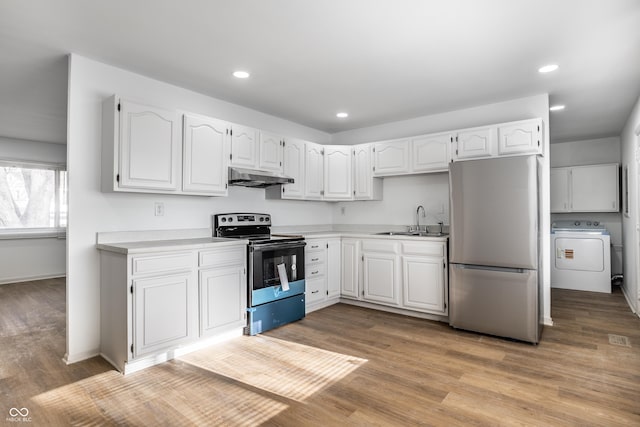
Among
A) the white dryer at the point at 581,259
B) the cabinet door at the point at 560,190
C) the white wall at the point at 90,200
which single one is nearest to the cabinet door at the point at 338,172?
the white wall at the point at 90,200

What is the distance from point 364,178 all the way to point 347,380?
2825mm

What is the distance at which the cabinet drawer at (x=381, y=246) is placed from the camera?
4.08 m

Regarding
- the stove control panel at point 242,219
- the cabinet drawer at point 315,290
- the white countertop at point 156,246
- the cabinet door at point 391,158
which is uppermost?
the cabinet door at point 391,158

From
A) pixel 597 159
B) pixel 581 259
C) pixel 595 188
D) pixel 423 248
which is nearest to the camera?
pixel 423 248

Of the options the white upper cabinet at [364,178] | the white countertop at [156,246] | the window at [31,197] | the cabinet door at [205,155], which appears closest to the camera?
the white countertop at [156,246]

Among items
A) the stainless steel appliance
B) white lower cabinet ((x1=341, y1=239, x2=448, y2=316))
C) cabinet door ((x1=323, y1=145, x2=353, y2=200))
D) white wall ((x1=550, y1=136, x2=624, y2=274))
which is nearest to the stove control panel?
the stainless steel appliance

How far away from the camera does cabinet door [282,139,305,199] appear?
4.28 meters

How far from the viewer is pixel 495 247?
3.30 metres

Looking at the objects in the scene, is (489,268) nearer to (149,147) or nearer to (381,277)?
(381,277)

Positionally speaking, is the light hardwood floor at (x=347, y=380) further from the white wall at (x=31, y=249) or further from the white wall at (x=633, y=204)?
the white wall at (x=31, y=249)

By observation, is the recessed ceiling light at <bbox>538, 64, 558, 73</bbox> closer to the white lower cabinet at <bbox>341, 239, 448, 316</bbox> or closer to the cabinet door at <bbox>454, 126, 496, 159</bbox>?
the cabinet door at <bbox>454, 126, 496, 159</bbox>

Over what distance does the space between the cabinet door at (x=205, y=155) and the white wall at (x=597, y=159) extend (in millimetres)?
5917

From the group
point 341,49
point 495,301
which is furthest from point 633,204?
point 341,49

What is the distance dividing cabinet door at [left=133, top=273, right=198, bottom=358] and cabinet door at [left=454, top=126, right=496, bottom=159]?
3082mm
